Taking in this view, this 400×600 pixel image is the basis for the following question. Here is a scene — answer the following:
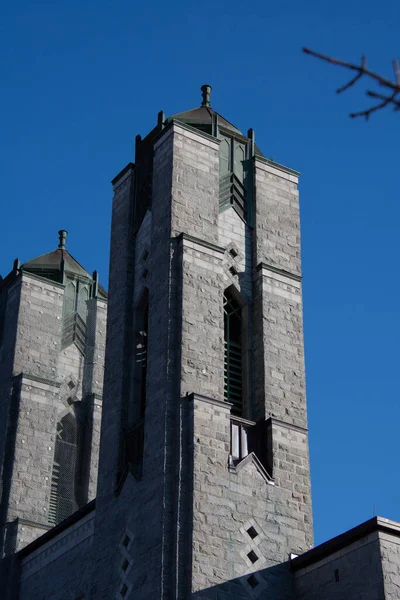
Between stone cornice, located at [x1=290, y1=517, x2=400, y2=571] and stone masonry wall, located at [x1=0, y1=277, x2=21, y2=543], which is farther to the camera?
stone masonry wall, located at [x1=0, y1=277, x2=21, y2=543]

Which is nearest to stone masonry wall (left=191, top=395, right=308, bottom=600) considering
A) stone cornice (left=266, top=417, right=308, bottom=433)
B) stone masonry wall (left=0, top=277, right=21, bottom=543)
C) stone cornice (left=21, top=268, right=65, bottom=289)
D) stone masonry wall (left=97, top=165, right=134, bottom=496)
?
stone cornice (left=266, top=417, right=308, bottom=433)

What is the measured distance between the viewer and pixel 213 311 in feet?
68.3

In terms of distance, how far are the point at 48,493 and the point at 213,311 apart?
8809 millimetres

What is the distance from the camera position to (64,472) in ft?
93.7

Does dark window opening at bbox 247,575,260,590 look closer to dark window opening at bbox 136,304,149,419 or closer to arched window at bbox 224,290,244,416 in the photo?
arched window at bbox 224,290,244,416

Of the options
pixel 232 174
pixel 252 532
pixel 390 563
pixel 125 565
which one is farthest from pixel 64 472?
pixel 390 563

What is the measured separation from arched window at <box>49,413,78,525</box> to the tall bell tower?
6.83 m

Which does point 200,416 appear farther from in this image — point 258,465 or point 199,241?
point 199,241

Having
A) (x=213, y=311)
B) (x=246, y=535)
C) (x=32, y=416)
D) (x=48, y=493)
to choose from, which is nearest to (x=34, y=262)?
(x=32, y=416)

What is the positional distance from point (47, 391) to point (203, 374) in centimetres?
964

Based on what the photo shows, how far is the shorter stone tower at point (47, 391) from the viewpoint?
26766 millimetres

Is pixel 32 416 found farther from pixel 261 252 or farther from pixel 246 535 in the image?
pixel 246 535

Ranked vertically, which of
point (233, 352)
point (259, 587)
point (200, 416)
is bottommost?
point (259, 587)

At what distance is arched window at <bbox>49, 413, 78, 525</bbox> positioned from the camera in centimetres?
2792
